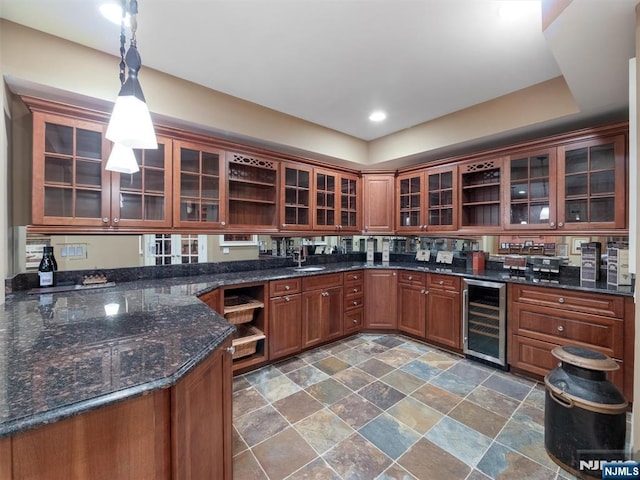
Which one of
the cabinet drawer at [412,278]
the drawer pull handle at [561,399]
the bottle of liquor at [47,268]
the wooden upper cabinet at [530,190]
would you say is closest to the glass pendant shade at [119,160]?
the bottle of liquor at [47,268]

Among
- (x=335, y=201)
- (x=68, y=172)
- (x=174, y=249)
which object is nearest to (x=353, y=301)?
(x=335, y=201)

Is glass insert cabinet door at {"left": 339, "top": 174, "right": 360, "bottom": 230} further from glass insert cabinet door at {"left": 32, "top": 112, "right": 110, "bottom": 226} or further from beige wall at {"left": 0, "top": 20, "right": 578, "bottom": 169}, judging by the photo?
glass insert cabinet door at {"left": 32, "top": 112, "right": 110, "bottom": 226}

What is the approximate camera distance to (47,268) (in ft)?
7.24

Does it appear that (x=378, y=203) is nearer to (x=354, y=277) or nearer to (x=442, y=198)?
(x=442, y=198)

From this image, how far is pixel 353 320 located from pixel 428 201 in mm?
1891

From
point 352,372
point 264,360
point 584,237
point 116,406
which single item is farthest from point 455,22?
point 264,360

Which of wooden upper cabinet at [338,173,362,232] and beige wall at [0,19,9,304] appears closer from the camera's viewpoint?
beige wall at [0,19,9,304]

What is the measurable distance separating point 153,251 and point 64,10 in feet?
6.00

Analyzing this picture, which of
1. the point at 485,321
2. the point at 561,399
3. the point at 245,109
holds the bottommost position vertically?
the point at 561,399

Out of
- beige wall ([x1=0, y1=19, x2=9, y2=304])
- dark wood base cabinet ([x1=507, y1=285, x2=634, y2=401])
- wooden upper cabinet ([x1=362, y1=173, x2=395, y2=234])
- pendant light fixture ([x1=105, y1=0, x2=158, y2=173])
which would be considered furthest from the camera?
wooden upper cabinet ([x1=362, y1=173, x2=395, y2=234])

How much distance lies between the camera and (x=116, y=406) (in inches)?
32.6

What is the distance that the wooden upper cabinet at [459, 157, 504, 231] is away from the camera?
323cm

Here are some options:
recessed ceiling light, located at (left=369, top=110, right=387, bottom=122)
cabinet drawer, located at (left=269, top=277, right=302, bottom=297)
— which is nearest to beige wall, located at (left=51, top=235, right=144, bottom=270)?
cabinet drawer, located at (left=269, top=277, right=302, bottom=297)

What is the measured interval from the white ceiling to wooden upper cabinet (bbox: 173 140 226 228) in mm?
641
